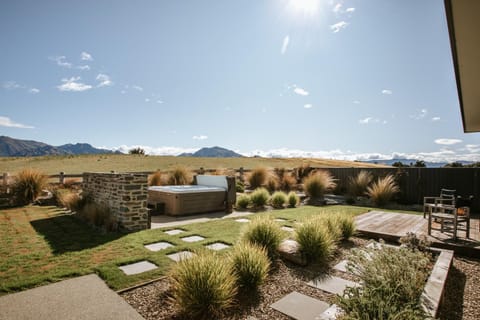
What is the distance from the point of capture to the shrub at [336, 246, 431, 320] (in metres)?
1.50

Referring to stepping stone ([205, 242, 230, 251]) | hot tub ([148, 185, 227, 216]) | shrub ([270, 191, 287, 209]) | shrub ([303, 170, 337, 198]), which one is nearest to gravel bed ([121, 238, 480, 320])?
stepping stone ([205, 242, 230, 251])

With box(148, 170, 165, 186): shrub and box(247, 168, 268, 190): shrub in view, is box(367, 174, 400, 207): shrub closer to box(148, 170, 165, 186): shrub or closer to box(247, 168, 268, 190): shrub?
box(247, 168, 268, 190): shrub

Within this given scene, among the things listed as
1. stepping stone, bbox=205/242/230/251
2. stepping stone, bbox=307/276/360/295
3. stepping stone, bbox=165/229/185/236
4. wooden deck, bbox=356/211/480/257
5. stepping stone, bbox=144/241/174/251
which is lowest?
stepping stone, bbox=165/229/185/236

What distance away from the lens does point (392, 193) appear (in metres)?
8.30

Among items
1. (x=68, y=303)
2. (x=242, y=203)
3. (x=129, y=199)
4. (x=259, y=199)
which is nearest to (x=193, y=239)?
(x=129, y=199)

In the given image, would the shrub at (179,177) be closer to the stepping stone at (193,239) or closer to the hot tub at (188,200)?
the hot tub at (188,200)

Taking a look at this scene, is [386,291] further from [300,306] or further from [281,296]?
[281,296]

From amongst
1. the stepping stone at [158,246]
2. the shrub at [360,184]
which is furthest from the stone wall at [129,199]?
the shrub at [360,184]

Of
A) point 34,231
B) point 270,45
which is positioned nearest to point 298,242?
point 34,231

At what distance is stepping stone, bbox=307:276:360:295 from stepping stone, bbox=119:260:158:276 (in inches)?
73.0

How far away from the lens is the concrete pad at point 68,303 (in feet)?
6.28

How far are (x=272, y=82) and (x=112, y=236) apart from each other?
781 cm

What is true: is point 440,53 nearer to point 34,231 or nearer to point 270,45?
point 270,45

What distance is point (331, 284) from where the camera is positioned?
2537mm
